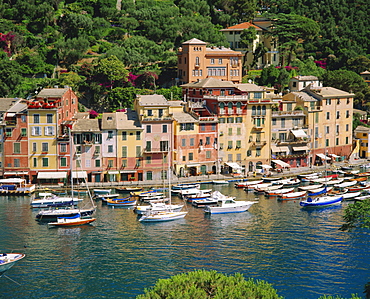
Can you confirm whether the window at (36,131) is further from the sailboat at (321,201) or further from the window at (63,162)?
the sailboat at (321,201)

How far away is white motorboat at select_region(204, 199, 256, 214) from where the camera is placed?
7400 centimetres

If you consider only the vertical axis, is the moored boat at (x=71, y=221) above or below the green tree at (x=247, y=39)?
below

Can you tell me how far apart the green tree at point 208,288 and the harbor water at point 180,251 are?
507 inches

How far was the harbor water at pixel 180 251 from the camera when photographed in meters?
52.8

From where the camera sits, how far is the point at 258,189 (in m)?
83.4

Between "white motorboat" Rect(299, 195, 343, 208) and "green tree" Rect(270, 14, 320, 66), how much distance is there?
183 feet

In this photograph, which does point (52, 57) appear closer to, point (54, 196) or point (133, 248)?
point (54, 196)

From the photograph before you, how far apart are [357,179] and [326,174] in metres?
4.20

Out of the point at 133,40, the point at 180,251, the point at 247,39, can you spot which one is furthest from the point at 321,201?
the point at 133,40

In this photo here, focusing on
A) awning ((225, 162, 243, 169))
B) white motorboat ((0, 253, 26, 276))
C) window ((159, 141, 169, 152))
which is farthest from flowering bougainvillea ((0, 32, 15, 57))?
white motorboat ((0, 253, 26, 276))

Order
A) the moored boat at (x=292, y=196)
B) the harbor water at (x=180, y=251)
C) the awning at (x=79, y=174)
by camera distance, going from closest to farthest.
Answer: the harbor water at (x=180, y=251) → the moored boat at (x=292, y=196) → the awning at (x=79, y=174)

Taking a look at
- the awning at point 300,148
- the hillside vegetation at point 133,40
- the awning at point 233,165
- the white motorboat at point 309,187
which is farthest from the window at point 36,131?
the awning at point 300,148

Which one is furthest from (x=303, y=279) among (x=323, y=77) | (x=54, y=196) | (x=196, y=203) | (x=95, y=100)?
(x=323, y=77)

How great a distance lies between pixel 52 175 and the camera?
82875 millimetres
